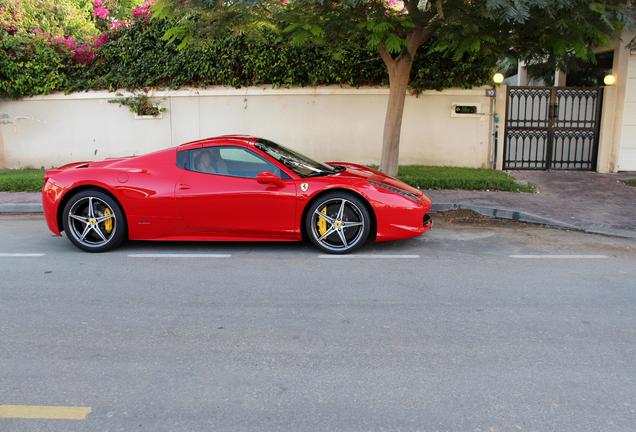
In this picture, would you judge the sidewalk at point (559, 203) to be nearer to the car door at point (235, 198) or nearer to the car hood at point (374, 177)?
the car hood at point (374, 177)

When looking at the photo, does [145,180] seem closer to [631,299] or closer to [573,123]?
[631,299]

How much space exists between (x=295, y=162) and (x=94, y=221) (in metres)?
2.60

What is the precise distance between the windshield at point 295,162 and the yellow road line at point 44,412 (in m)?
4.06

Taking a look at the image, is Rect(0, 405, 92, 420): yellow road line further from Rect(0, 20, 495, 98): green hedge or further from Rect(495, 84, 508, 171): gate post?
Rect(495, 84, 508, 171): gate post

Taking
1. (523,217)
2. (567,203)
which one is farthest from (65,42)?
(567,203)

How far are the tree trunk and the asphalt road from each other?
4.20 m

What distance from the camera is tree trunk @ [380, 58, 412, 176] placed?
401 inches

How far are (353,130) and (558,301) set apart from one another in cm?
916

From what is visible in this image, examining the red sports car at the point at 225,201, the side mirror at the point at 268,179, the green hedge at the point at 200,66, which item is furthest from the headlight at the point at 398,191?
the green hedge at the point at 200,66

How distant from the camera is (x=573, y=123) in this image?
13320 millimetres

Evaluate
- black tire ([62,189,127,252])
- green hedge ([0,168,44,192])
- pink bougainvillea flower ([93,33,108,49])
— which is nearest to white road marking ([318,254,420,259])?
black tire ([62,189,127,252])

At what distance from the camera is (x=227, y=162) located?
682cm

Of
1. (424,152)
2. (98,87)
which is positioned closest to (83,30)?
(98,87)

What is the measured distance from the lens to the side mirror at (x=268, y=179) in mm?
6535
